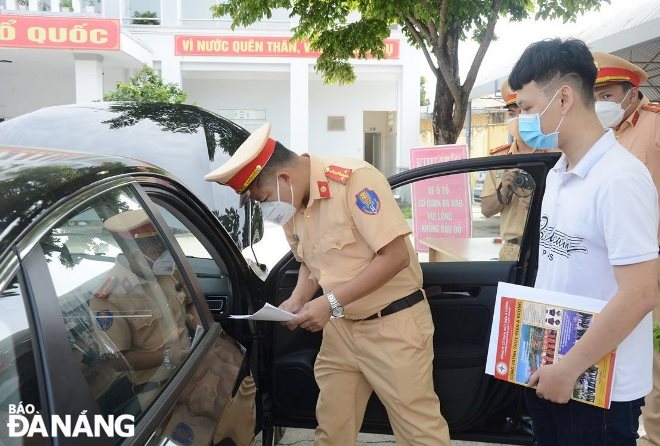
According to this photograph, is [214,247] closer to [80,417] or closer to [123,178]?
[123,178]

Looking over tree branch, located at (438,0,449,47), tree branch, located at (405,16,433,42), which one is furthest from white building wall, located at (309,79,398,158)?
tree branch, located at (438,0,449,47)

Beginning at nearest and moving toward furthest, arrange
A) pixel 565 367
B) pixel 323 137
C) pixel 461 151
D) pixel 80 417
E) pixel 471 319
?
1. pixel 80 417
2. pixel 565 367
3. pixel 471 319
4. pixel 461 151
5. pixel 323 137

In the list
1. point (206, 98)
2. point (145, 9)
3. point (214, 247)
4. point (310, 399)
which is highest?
point (145, 9)

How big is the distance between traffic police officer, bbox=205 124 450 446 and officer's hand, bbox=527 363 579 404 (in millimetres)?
601

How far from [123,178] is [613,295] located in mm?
1206

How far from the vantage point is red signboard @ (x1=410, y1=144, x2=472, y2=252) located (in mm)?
4570

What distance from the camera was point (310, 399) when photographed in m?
2.38

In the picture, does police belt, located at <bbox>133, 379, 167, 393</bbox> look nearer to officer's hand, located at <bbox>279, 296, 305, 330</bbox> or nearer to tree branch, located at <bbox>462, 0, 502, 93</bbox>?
officer's hand, located at <bbox>279, 296, 305, 330</bbox>

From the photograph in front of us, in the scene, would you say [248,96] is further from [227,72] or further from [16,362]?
[16,362]

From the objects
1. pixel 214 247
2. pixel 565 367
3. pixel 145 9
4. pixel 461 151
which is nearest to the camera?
pixel 565 367

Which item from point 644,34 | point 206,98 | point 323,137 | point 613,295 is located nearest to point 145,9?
point 206,98

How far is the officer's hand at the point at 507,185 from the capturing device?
2.49 metres

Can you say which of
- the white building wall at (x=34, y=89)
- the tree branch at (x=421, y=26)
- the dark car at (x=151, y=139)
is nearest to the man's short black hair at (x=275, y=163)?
the dark car at (x=151, y=139)

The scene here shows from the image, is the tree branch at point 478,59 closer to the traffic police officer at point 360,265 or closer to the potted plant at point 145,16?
the traffic police officer at point 360,265
